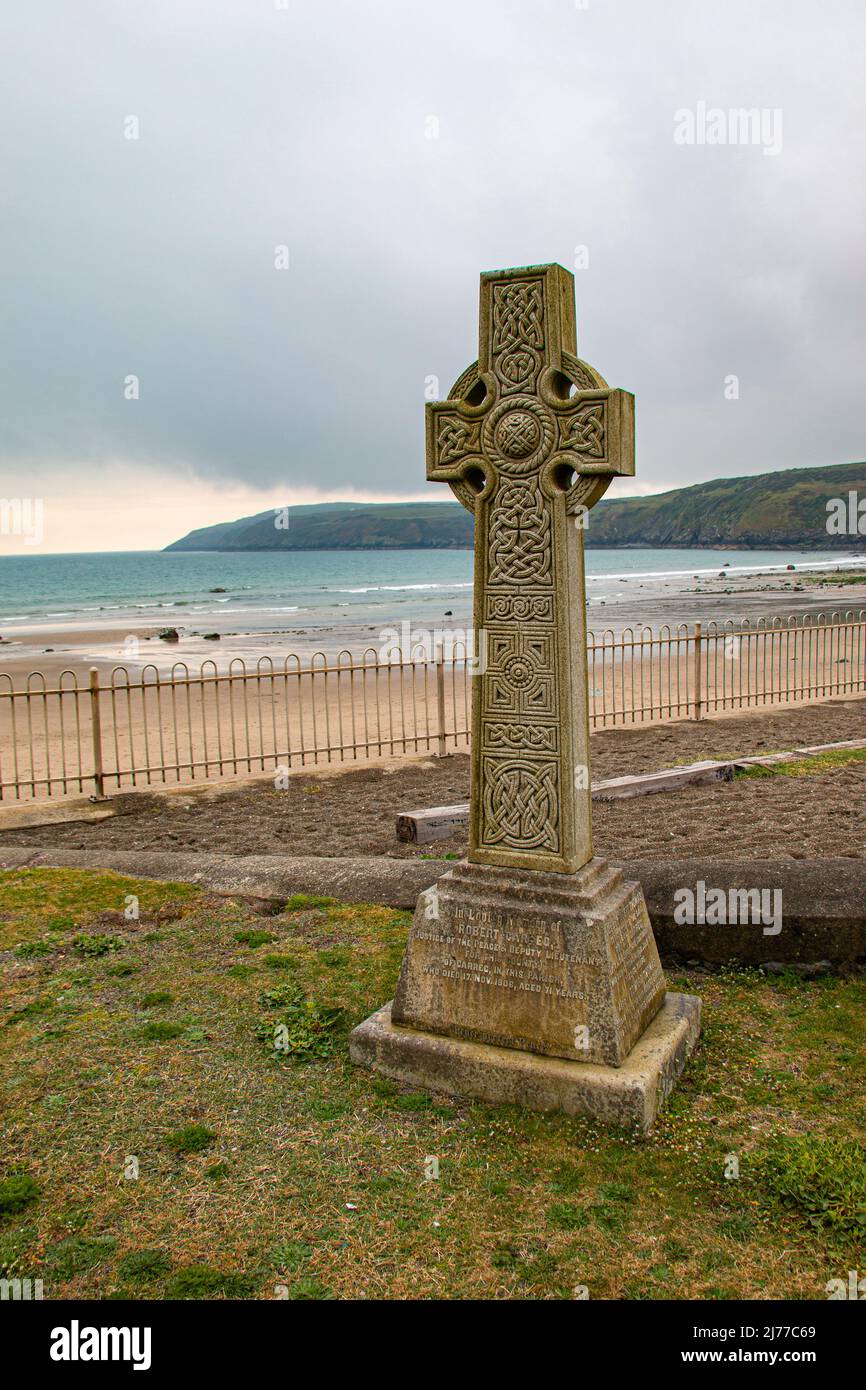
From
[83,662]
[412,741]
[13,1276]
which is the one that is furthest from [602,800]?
[83,662]

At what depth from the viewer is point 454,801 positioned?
9.42m

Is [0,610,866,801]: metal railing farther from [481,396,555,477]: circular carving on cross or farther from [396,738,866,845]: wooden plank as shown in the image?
[481,396,555,477]: circular carving on cross

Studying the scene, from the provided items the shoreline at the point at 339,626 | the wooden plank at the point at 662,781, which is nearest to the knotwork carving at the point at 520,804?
the wooden plank at the point at 662,781

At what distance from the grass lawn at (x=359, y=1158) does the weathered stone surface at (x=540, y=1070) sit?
69 millimetres

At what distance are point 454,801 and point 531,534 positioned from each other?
5.85 metres

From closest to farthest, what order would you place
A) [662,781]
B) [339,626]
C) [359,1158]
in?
[359,1158] < [662,781] < [339,626]

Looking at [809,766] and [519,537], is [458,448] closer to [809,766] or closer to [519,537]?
[519,537]

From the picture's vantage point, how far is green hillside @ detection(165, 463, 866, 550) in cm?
13288

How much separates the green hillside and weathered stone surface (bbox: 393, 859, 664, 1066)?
124 meters

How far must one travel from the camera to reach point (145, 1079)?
3740mm

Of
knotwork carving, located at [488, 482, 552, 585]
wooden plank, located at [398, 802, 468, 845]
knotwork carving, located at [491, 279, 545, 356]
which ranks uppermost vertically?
knotwork carving, located at [491, 279, 545, 356]

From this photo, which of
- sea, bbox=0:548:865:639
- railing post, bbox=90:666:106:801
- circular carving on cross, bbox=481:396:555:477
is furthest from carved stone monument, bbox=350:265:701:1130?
sea, bbox=0:548:865:639

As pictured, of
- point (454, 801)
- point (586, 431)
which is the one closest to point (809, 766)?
point (454, 801)
